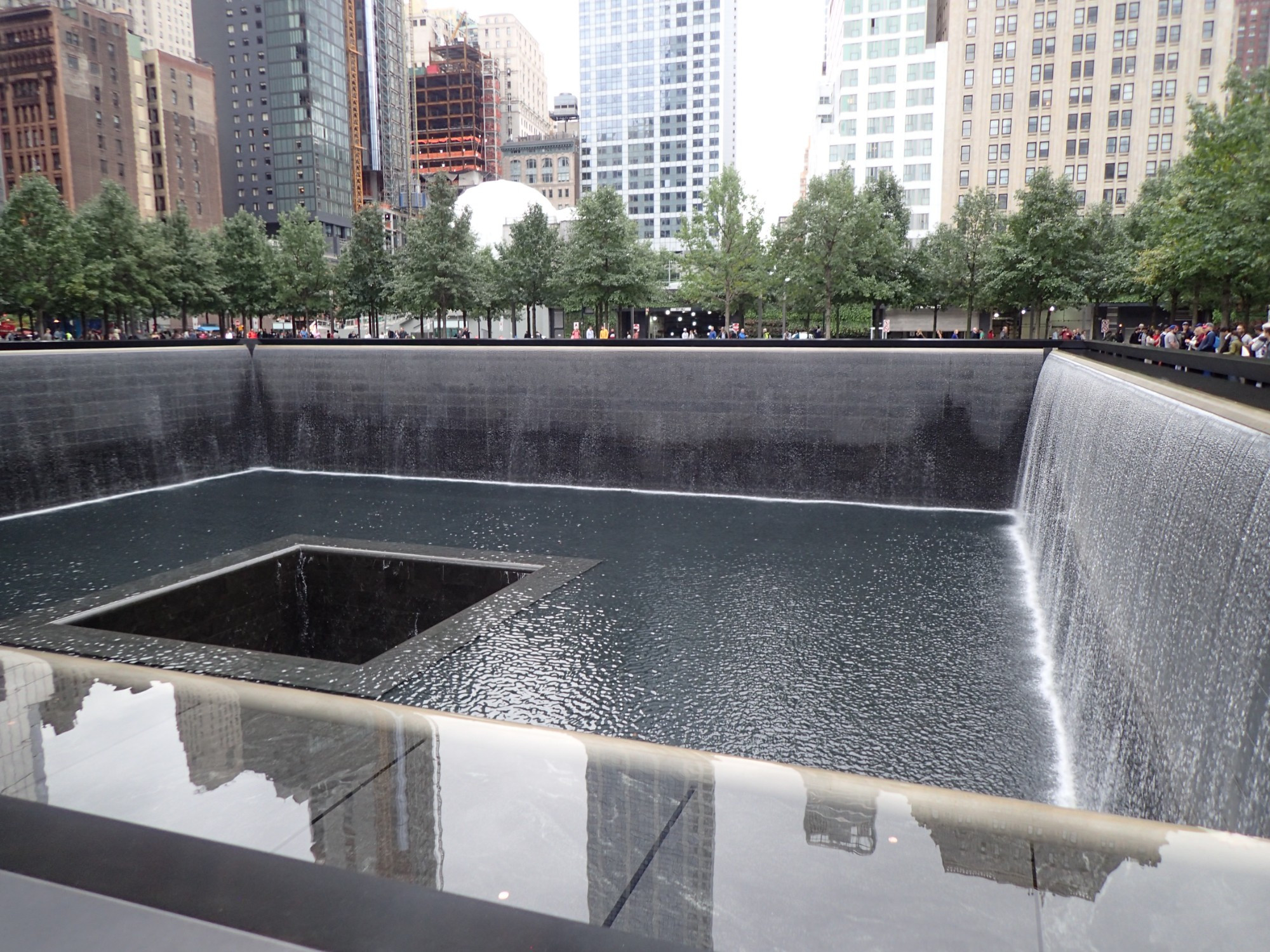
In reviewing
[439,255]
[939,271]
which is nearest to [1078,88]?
[939,271]

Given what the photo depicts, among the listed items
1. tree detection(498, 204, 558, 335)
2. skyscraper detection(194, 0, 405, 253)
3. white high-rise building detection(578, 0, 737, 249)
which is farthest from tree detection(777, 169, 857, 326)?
white high-rise building detection(578, 0, 737, 249)

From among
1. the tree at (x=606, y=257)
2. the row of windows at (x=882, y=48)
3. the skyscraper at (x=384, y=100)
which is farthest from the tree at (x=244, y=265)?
the skyscraper at (x=384, y=100)

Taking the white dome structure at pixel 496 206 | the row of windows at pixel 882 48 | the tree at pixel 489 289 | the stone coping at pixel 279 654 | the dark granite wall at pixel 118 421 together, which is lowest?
the stone coping at pixel 279 654

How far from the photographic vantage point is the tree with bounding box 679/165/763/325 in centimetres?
4200

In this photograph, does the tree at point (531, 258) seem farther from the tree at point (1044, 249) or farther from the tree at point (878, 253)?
the tree at point (1044, 249)

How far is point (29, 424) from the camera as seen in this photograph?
16234 millimetres

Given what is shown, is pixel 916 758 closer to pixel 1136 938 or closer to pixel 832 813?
pixel 832 813

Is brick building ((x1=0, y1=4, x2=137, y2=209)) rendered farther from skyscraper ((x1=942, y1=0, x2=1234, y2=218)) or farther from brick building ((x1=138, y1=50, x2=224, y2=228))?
skyscraper ((x1=942, y1=0, x2=1234, y2=218))

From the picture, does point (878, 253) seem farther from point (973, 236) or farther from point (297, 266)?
point (297, 266)

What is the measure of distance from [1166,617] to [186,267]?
42.4m

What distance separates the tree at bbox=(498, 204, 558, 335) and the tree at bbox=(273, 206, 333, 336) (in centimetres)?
737

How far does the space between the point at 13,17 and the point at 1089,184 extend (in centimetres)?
8839

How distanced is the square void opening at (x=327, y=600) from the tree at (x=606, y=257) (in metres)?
A: 27.7

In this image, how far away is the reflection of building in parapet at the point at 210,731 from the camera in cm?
321
